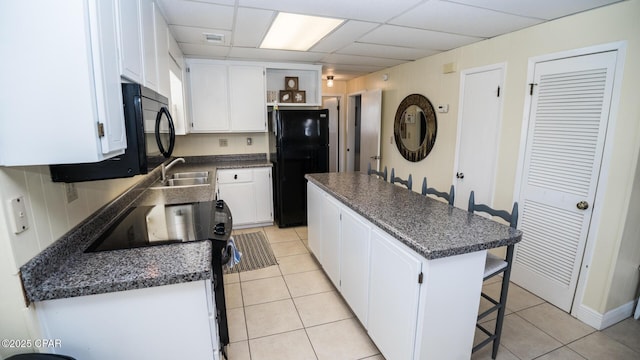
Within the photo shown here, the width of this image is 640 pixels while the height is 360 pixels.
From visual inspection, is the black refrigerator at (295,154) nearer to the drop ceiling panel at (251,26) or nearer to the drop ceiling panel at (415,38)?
the drop ceiling panel at (251,26)

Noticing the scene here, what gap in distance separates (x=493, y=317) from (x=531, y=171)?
4.16ft

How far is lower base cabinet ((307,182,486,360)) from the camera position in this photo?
142cm

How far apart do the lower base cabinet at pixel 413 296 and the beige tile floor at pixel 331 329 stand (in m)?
0.32

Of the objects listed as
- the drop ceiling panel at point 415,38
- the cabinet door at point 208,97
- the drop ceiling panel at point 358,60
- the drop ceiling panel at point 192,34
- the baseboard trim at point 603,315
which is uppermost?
the drop ceiling panel at point 358,60

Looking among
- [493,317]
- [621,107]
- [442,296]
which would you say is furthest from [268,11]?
[493,317]

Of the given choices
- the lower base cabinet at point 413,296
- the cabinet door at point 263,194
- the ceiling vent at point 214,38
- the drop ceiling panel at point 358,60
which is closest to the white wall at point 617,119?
the drop ceiling panel at point 358,60

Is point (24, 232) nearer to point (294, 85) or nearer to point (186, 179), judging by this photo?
point (186, 179)

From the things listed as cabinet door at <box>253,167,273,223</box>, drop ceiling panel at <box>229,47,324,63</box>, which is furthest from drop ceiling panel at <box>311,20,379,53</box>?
cabinet door at <box>253,167,273,223</box>

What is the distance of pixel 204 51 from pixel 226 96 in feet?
2.17

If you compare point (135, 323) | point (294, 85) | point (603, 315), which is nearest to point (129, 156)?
point (135, 323)

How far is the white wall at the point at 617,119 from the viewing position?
6.40ft

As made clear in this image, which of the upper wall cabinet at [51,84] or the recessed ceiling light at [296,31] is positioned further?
the recessed ceiling light at [296,31]

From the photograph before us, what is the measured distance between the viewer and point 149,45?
1.83 m

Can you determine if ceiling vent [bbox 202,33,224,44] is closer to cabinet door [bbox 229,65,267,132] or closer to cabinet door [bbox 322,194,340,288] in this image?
cabinet door [bbox 229,65,267,132]
